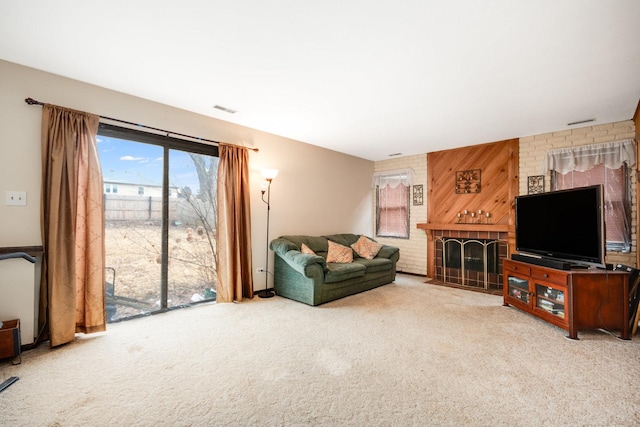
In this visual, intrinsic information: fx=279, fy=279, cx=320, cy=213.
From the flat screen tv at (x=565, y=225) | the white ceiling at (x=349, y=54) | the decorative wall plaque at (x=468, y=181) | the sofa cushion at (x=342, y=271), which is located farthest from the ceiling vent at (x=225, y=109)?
the decorative wall plaque at (x=468, y=181)

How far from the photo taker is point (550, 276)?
3096 mm

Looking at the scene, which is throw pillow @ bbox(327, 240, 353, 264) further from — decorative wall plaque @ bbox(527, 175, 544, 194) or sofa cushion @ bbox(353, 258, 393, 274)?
decorative wall plaque @ bbox(527, 175, 544, 194)

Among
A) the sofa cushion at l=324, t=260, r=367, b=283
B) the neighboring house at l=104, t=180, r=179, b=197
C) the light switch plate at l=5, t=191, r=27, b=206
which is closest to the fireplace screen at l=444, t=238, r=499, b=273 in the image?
the sofa cushion at l=324, t=260, r=367, b=283

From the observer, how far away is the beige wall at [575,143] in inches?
146

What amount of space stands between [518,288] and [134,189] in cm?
496

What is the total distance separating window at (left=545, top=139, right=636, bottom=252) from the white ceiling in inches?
18.6

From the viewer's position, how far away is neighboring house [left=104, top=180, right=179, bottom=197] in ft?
10.3

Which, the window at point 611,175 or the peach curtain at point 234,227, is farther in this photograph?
the peach curtain at point 234,227

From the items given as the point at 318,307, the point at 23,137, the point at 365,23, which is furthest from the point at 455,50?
the point at 23,137

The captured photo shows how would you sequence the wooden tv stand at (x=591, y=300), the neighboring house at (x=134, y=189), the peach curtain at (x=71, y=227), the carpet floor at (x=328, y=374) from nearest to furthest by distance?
the carpet floor at (x=328, y=374)
the peach curtain at (x=71, y=227)
the wooden tv stand at (x=591, y=300)
the neighboring house at (x=134, y=189)

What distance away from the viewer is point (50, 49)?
7.60 ft

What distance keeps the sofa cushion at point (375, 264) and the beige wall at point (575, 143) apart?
250cm

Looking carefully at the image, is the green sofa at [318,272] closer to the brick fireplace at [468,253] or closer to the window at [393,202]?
the brick fireplace at [468,253]

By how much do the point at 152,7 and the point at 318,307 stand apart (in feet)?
11.2
